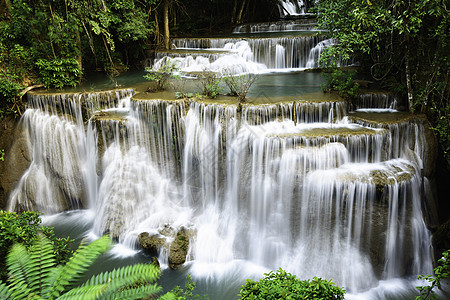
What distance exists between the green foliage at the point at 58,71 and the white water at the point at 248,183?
1.48 metres

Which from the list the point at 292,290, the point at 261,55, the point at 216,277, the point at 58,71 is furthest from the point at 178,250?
the point at 261,55

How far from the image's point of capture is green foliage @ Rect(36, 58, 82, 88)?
1108 centimetres

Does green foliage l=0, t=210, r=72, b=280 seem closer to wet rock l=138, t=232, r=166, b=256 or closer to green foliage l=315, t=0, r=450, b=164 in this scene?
wet rock l=138, t=232, r=166, b=256

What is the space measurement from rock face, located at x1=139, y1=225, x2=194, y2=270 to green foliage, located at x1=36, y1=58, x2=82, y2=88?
684 cm

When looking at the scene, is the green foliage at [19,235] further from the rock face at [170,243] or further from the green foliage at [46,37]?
the green foliage at [46,37]

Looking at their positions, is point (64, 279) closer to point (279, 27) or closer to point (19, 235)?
point (19, 235)

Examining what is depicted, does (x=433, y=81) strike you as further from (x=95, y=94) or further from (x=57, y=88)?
(x=57, y=88)

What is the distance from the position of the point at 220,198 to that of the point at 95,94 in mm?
5355

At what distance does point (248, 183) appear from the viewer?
8.02 m

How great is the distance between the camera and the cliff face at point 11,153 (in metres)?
10.0

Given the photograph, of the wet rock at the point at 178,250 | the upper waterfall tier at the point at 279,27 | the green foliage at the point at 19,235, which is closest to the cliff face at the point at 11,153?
the green foliage at the point at 19,235

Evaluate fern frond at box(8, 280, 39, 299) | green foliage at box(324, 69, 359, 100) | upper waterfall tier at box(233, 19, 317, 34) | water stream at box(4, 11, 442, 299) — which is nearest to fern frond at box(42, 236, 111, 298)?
fern frond at box(8, 280, 39, 299)

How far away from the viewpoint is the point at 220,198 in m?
8.55

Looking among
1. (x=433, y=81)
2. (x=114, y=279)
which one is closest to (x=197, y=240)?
(x=114, y=279)
